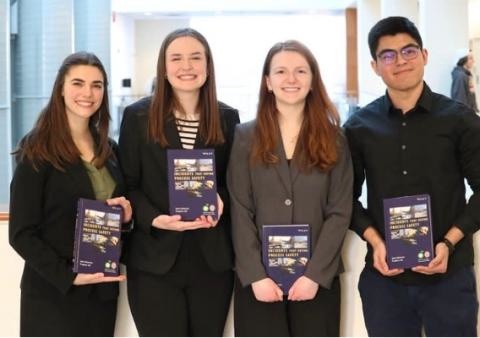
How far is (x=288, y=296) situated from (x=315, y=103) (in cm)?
67

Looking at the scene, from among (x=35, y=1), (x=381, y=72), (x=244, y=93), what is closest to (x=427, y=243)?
(x=381, y=72)

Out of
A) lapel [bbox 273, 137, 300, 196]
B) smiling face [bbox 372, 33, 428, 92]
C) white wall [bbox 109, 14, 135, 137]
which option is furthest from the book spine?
white wall [bbox 109, 14, 135, 137]

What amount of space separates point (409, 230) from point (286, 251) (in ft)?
1.35

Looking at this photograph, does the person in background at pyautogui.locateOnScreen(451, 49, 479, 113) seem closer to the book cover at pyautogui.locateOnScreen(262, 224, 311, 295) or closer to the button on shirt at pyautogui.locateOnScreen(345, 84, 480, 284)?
the button on shirt at pyautogui.locateOnScreen(345, 84, 480, 284)

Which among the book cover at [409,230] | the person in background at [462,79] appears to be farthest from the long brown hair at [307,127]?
the person in background at [462,79]

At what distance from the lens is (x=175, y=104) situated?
6.89 ft

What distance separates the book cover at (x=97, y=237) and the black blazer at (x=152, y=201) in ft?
0.36

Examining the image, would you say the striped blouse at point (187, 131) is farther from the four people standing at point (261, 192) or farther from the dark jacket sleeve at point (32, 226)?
the dark jacket sleeve at point (32, 226)

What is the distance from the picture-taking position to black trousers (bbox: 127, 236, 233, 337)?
2.02 metres

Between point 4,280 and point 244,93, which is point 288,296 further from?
point 244,93

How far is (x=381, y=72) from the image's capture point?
207 cm

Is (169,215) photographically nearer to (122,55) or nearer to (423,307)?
(423,307)

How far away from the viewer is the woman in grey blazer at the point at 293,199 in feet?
6.50

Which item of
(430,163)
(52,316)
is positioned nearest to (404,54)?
(430,163)
